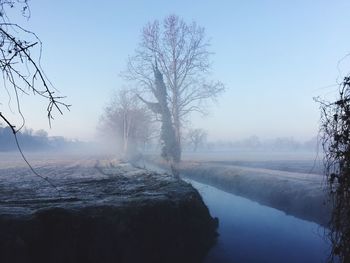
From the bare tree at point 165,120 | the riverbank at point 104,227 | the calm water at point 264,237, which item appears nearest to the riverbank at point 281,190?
the calm water at point 264,237

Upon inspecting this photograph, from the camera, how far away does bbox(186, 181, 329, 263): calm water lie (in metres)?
12.8

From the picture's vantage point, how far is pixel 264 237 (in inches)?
596

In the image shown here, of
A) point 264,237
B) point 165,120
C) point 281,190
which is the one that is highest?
point 165,120

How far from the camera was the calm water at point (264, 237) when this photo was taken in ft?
42.0

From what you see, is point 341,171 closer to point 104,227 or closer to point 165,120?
point 104,227

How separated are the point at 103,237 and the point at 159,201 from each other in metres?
2.75

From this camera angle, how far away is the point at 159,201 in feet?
41.1

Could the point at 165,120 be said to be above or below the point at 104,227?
above

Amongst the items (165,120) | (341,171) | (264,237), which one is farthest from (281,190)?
(165,120)

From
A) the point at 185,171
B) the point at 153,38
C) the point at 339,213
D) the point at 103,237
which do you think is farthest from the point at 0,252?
the point at 153,38

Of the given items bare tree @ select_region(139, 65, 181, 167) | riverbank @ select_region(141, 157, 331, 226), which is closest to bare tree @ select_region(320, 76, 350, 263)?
riverbank @ select_region(141, 157, 331, 226)

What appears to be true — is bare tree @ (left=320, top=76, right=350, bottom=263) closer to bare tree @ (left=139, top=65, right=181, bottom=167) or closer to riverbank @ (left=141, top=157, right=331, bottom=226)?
riverbank @ (left=141, top=157, right=331, bottom=226)

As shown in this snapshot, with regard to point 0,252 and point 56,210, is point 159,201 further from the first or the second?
point 0,252

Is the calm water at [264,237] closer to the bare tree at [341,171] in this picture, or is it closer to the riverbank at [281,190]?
the riverbank at [281,190]
